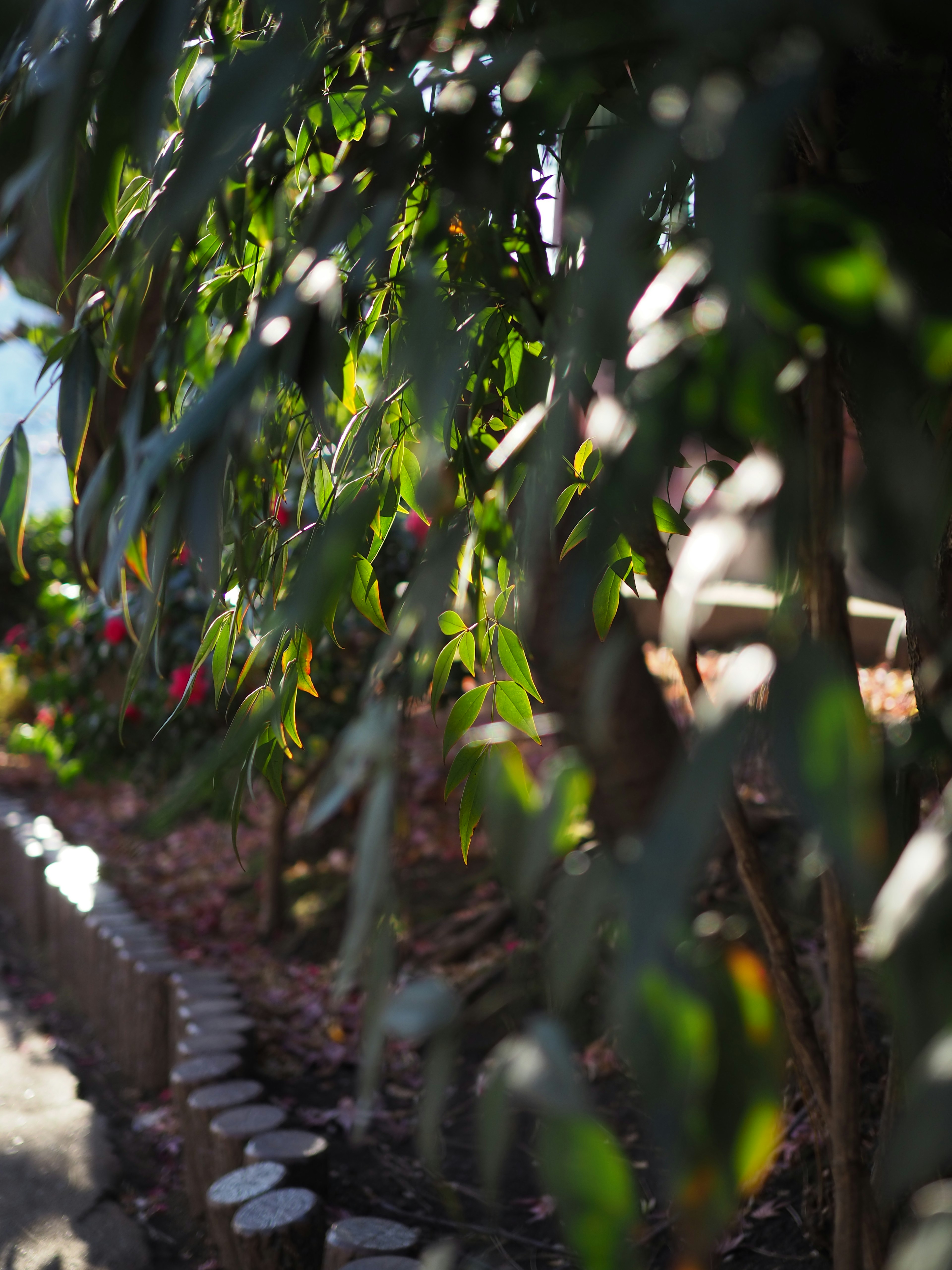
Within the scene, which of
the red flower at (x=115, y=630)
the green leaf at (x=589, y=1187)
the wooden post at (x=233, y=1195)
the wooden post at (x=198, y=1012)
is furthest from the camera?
the red flower at (x=115, y=630)

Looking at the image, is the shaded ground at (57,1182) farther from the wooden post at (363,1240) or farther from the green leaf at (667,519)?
the green leaf at (667,519)

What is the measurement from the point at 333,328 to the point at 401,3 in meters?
1.77

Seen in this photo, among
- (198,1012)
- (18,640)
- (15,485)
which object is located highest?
(15,485)

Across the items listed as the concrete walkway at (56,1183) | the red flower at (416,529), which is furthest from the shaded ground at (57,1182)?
the red flower at (416,529)

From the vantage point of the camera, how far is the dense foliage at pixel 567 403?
1.17 ft

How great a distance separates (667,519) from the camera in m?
0.97

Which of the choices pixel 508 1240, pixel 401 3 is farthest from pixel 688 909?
pixel 401 3

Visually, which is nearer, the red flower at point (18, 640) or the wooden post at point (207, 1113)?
the wooden post at point (207, 1113)

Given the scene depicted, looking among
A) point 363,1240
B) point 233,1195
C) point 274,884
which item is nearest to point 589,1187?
point 363,1240

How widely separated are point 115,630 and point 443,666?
2.41 metres

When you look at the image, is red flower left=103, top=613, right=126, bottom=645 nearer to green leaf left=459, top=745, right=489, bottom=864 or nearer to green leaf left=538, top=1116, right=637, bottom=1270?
green leaf left=459, top=745, right=489, bottom=864

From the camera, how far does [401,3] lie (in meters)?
1.98

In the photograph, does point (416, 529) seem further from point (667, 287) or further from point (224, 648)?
point (667, 287)

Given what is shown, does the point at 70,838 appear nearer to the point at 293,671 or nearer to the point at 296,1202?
the point at 296,1202
